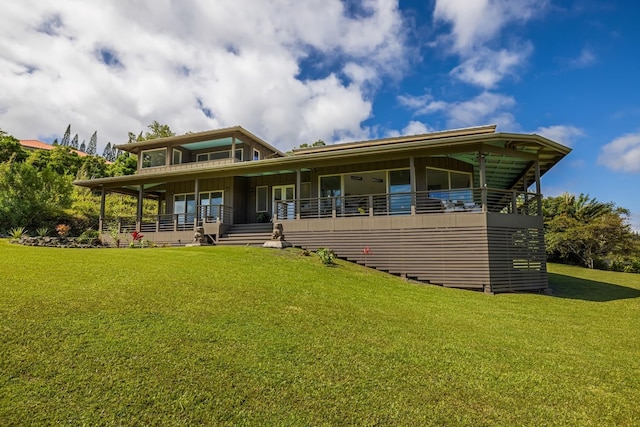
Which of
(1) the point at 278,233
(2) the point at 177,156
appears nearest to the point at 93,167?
(2) the point at 177,156

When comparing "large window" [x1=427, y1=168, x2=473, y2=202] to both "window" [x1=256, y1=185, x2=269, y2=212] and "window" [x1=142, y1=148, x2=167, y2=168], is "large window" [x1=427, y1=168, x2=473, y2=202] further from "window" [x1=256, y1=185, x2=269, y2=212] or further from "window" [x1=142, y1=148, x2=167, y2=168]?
"window" [x1=142, y1=148, x2=167, y2=168]

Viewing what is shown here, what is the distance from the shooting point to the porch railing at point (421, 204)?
12258mm

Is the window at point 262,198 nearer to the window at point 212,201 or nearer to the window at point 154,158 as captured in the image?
the window at point 212,201

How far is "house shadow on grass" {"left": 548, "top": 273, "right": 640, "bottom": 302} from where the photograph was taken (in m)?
11.1

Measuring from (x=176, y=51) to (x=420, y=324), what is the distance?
14.1 metres

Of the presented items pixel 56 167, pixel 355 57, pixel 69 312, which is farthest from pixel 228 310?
pixel 56 167

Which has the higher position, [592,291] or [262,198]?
[262,198]

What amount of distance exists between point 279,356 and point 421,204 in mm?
10337

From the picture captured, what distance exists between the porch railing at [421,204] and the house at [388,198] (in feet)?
0.15

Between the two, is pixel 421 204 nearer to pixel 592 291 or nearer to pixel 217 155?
pixel 592 291

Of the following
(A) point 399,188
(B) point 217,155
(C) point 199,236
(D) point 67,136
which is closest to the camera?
(A) point 399,188

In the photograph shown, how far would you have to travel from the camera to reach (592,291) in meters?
12.3

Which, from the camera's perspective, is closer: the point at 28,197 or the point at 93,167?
the point at 28,197

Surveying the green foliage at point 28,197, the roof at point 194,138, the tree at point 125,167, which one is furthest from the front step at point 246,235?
the tree at point 125,167
